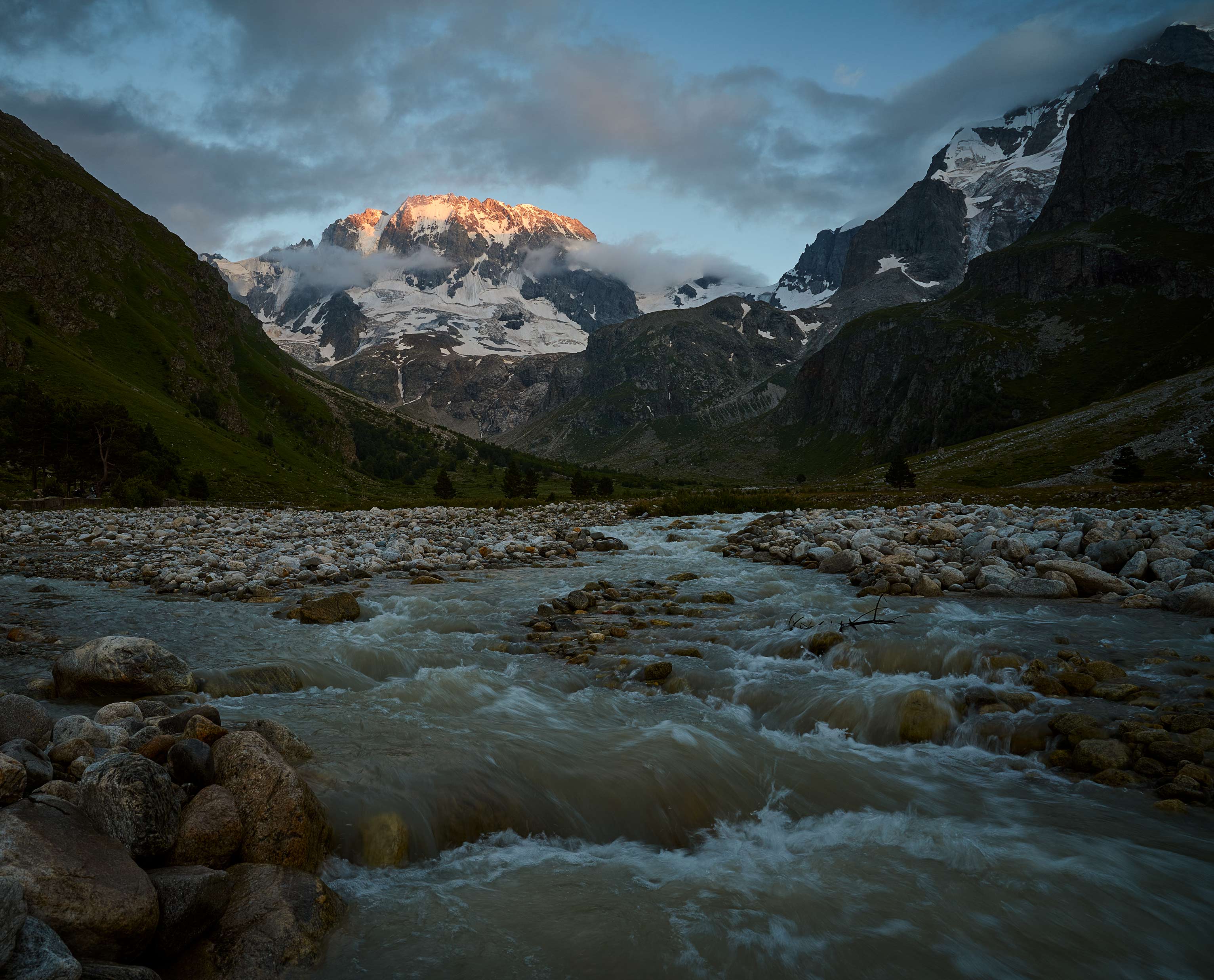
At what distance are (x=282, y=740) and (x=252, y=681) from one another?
3750 millimetres

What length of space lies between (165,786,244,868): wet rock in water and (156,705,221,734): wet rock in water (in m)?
1.56

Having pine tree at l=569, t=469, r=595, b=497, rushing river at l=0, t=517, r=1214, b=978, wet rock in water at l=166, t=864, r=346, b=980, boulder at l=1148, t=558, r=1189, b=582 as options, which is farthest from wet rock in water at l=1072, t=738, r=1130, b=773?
pine tree at l=569, t=469, r=595, b=497

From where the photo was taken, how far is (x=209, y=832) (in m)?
5.29

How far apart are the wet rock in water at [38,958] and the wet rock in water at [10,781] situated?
152cm

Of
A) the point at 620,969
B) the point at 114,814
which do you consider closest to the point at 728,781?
the point at 620,969

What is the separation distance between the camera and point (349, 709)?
9945mm

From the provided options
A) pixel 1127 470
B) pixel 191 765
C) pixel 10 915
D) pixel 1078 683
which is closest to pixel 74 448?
pixel 191 765

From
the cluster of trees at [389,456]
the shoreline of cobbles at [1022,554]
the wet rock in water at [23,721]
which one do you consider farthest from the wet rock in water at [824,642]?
the cluster of trees at [389,456]

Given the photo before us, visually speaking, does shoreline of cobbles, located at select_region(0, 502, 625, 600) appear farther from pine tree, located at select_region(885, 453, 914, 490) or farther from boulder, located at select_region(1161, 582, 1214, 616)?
pine tree, located at select_region(885, 453, 914, 490)

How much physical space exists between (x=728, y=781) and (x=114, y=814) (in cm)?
676

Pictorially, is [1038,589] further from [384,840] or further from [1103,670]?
[384,840]

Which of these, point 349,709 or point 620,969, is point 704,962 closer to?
point 620,969

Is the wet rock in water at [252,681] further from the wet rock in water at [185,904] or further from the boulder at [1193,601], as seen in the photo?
the boulder at [1193,601]

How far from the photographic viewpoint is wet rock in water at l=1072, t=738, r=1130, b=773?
834cm
